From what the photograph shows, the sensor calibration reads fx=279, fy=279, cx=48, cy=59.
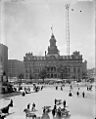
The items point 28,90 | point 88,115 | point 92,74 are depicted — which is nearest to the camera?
point 88,115

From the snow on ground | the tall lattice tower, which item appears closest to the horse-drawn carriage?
the snow on ground

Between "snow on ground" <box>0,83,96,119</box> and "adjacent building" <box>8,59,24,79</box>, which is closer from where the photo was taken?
"snow on ground" <box>0,83,96,119</box>

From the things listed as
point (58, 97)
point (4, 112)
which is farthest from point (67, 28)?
point (4, 112)

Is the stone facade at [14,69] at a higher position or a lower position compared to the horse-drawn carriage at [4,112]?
higher

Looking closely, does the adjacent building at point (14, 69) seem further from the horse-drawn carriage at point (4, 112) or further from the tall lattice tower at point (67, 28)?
the tall lattice tower at point (67, 28)

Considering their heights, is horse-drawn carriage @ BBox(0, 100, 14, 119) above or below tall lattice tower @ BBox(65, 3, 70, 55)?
below

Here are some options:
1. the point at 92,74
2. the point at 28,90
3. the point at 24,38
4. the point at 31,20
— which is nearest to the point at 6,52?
the point at 24,38

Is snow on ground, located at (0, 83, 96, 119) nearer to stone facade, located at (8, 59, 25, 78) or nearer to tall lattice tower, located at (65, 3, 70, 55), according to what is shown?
stone facade, located at (8, 59, 25, 78)

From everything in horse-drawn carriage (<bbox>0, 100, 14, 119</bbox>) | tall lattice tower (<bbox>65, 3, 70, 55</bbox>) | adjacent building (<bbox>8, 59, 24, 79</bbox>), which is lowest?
horse-drawn carriage (<bbox>0, 100, 14, 119</bbox>)

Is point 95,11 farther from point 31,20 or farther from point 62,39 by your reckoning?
point 31,20

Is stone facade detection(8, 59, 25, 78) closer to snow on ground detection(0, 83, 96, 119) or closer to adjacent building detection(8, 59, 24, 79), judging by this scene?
adjacent building detection(8, 59, 24, 79)

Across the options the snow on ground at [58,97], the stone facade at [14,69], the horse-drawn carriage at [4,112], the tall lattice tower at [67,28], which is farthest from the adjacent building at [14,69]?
the tall lattice tower at [67,28]
